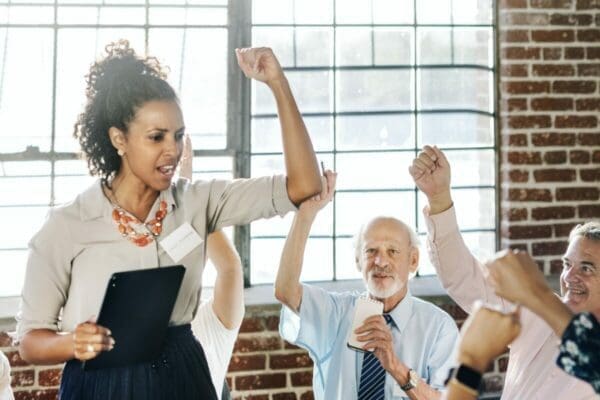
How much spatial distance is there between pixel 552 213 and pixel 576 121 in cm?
47

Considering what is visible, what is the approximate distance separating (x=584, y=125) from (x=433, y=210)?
1912 mm

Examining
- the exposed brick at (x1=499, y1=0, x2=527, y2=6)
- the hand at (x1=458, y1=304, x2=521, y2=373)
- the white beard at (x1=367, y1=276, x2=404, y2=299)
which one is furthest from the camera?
the exposed brick at (x1=499, y1=0, x2=527, y2=6)

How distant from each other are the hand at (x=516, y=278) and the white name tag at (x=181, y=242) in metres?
0.85

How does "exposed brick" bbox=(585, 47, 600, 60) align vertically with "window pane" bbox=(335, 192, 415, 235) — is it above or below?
above

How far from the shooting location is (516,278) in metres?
1.31

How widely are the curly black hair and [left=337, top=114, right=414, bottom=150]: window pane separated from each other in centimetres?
211

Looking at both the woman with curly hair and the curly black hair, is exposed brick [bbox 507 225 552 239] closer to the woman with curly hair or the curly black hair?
the woman with curly hair

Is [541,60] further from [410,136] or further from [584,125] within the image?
[410,136]

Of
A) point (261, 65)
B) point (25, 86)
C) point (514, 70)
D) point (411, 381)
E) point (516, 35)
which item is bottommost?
point (411, 381)

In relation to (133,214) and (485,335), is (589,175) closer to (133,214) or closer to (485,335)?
(133,214)

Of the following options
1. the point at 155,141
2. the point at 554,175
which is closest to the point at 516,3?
the point at 554,175

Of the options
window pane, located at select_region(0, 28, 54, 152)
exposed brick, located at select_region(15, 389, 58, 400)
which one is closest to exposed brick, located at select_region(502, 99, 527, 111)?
window pane, located at select_region(0, 28, 54, 152)

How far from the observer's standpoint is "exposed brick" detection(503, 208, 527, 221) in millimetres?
3971

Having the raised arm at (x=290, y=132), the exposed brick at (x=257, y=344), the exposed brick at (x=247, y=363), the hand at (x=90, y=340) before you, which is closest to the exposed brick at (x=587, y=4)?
the exposed brick at (x=257, y=344)
